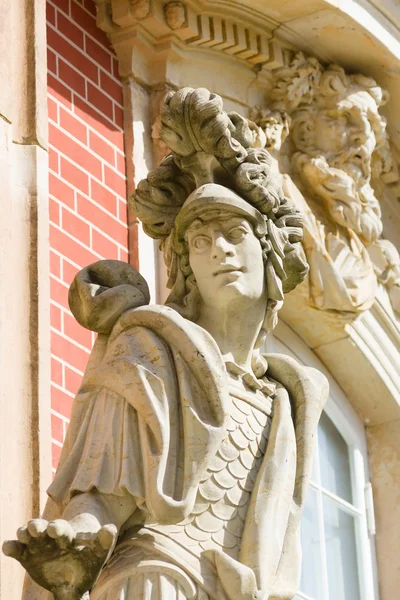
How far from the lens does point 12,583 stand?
5.21m

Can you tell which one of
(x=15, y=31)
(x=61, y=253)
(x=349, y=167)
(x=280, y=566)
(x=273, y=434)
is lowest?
(x=280, y=566)

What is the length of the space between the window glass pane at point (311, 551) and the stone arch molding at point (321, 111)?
1.88 feet

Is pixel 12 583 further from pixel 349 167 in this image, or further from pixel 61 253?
pixel 349 167

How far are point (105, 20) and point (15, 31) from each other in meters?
0.96

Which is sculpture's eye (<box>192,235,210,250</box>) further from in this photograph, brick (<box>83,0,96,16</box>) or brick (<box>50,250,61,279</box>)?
brick (<box>83,0,96,16</box>)

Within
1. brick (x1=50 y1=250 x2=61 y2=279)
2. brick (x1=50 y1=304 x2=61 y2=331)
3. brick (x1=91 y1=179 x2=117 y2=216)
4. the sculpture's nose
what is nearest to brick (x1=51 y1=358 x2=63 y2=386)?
brick (x1=50 y1=304 x2=61 y2=331)

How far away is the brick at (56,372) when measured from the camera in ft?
19.4

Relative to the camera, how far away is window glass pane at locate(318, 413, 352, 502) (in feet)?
24.1

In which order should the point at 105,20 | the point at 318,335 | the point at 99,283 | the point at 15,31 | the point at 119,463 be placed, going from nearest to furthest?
1. the point at 119,463
2. the point at 99,283
3. the point at 15,31
4. the point at 105,20
5. the point at 318,335

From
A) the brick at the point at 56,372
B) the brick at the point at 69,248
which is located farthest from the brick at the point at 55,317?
the brick at the point at 69,248

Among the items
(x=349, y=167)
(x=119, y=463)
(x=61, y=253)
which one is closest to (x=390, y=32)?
(x=349, y=167)

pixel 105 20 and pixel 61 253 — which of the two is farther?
pixel 105 20

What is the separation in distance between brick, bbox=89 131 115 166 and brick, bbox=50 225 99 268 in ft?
Answer: 1.32

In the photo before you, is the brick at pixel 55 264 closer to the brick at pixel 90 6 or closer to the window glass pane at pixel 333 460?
the brick at pixel 90 6
